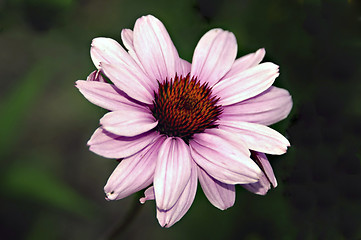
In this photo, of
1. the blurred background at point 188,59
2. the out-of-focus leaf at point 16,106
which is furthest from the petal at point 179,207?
the out-of-focus leaf at point 16,106

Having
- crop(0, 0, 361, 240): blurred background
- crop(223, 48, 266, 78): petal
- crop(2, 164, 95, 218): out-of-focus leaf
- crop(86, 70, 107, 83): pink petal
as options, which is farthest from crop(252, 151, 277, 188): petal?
crop(2, 164, 95, 218): out-of-focus leaf

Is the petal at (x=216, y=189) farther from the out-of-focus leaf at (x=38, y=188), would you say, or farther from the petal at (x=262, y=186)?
the out-of-focus leaf at (x=38, y=188)

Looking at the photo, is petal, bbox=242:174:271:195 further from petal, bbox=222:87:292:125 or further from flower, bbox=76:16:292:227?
petal, bbox=222:87:292:125

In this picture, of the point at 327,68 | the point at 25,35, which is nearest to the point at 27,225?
the point at 25,35

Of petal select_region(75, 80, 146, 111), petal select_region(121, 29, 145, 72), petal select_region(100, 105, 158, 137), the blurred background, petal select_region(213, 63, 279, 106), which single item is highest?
petal select_region(121, 29, 145, 72)

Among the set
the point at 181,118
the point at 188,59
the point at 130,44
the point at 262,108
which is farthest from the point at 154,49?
the point at 188,59

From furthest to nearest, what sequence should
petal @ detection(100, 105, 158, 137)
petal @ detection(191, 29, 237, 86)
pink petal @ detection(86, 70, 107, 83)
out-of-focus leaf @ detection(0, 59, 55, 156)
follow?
out-of-focus leaf @ detection(0, 59, 55, 156)
petal @ detection(191, 29, 237, 86)
pink petal @ detection(86, 70, 107, 83)
petal @ detection(100, 105, 158, 137)
